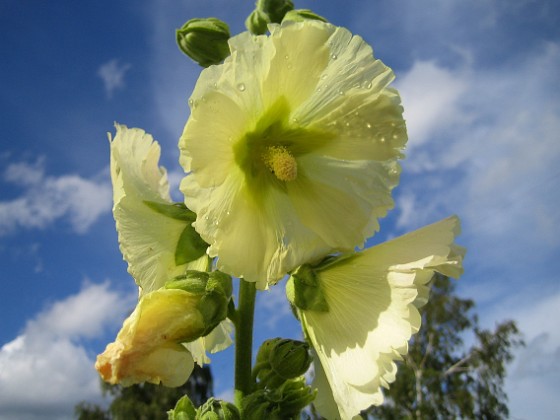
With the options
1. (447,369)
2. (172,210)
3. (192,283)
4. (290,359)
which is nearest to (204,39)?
(172,210)

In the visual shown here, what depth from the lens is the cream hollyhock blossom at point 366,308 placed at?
1303 millimetres

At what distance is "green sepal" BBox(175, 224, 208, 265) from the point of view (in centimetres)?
164

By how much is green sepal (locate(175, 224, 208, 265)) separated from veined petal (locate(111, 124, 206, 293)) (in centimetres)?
1

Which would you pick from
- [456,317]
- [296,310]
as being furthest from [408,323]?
[456,317]

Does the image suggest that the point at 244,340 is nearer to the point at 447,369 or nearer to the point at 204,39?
the point at 204,39

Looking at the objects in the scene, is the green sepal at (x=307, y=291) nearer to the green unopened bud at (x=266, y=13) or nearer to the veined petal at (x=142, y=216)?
the veined petal at (x=142, y=216)

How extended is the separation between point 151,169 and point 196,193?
406 mm

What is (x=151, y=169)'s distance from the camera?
5.50 ft

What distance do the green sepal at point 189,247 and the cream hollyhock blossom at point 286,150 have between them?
28cm

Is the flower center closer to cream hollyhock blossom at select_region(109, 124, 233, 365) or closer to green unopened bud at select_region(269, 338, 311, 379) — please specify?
cream hollyhock blossom at select_region(109, 124, 233, 365)

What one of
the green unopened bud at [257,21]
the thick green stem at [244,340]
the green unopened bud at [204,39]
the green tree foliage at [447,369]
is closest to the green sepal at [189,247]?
the thick green stem at [244,340]

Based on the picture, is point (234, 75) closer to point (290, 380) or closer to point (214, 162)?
point (214, 162)

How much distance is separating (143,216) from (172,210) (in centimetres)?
8

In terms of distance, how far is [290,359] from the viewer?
158cm
